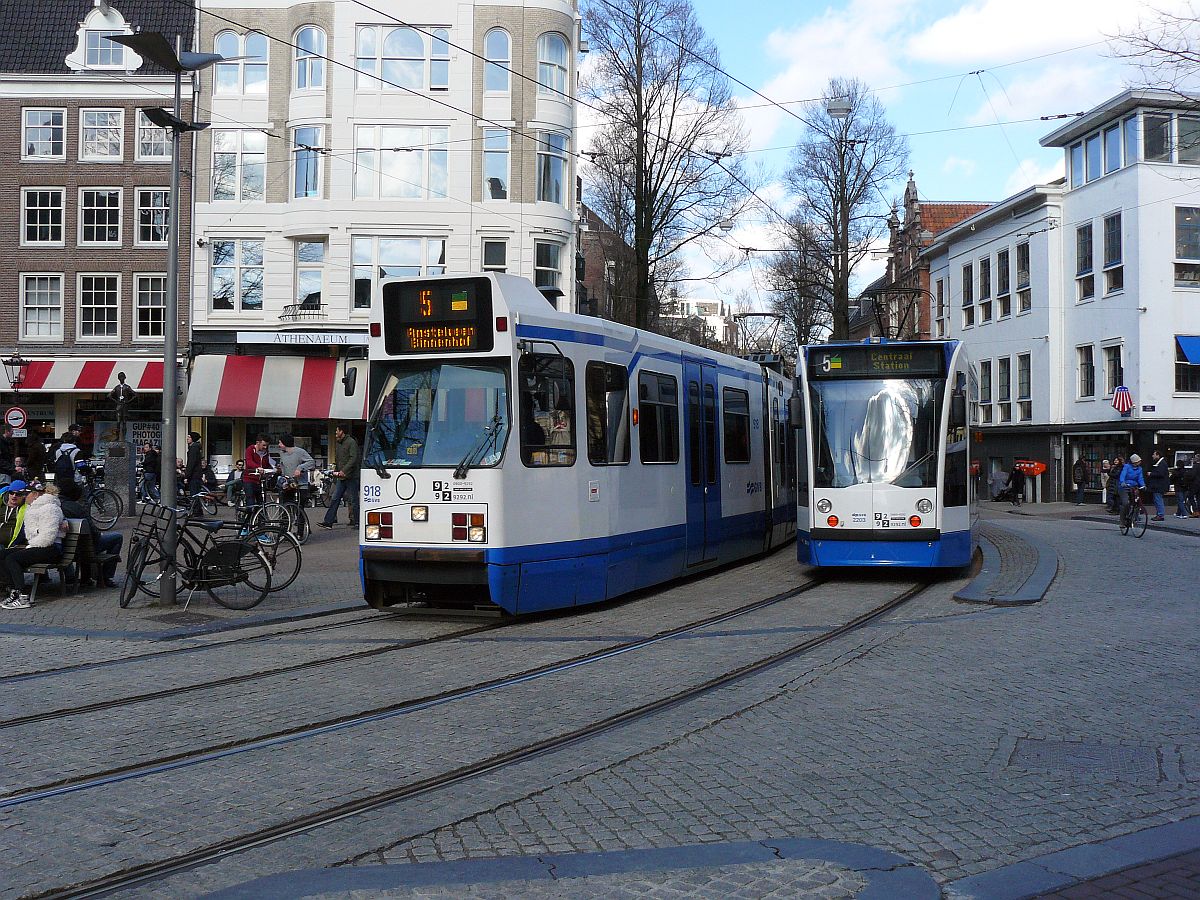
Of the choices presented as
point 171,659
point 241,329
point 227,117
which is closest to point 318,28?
point 227,117

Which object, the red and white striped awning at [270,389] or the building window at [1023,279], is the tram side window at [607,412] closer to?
the red and white striped awning at [270,389]

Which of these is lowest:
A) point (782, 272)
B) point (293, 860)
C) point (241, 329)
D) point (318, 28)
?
point (293, 860)

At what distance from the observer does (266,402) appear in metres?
32.1

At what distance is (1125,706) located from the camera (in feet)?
23.9

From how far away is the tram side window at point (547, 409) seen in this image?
10.4 m

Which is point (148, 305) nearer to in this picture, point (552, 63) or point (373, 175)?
point (373, 175)

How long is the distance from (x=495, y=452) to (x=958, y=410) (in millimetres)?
6249

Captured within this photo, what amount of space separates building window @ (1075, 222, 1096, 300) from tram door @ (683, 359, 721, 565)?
96.2ft

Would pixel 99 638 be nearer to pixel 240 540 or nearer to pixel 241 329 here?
pixel 240 540

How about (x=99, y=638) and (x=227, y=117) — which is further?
(x=227, y=117)

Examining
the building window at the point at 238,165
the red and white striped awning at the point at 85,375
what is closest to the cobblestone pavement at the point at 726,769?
the red and white striped awning at the point at 85,375

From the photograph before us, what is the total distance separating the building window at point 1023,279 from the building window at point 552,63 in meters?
19.6

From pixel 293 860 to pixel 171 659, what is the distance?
5096 mm

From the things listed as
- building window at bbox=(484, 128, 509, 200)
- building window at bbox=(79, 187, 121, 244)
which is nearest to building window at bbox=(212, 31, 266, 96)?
building window at bbox=(79, 187, 121, 244)
